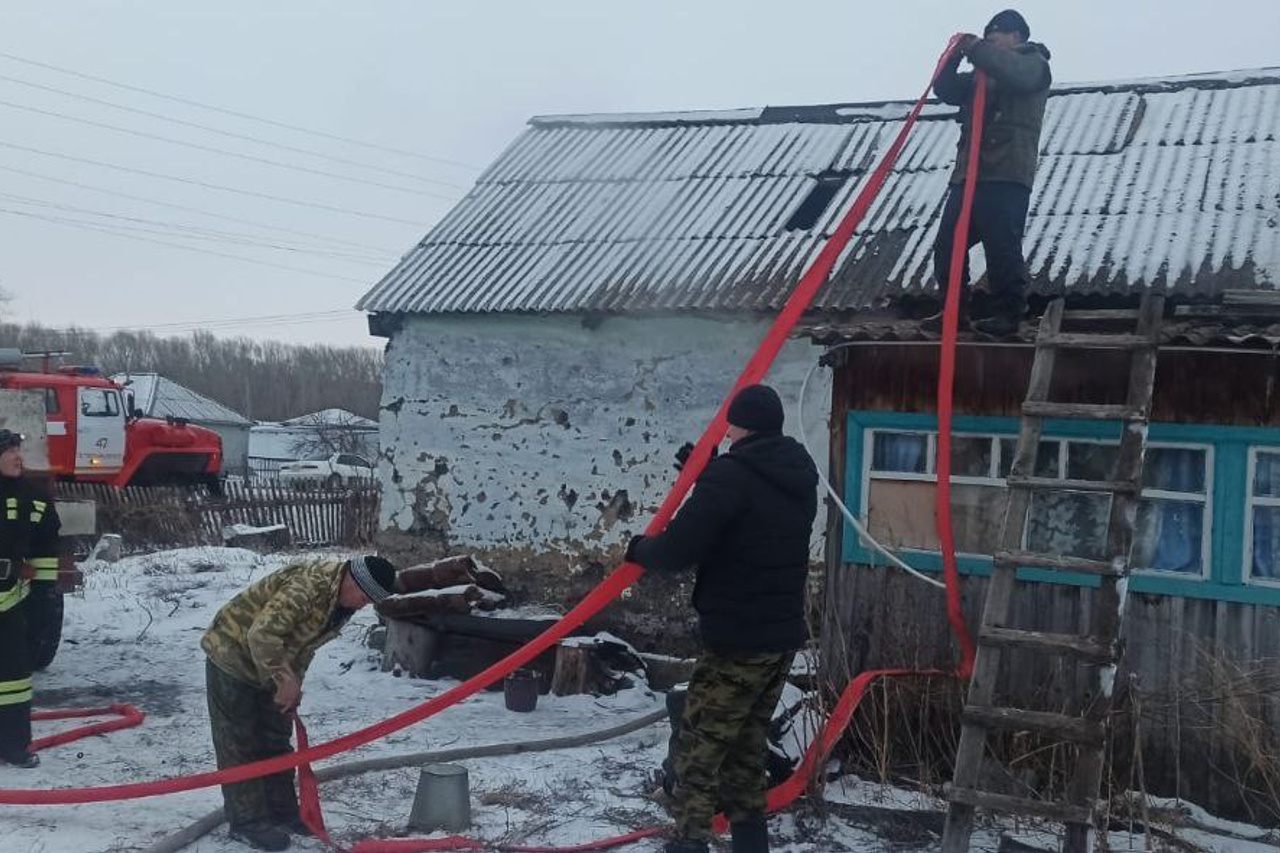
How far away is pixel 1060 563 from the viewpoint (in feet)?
14.6

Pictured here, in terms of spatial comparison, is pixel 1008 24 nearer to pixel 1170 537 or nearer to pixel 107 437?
pixel 1170 537

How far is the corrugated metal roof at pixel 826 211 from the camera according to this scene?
7.25 metres

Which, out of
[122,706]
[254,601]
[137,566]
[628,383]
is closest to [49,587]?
[122,706]

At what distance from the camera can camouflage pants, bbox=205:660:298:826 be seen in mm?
4875

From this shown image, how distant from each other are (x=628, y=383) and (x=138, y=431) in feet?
41.1

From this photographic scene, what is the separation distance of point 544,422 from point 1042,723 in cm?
540

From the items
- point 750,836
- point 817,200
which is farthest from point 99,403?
point 750,836

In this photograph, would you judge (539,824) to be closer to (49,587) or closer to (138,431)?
(49,587)

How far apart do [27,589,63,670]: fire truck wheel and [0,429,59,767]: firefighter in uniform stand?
71cm

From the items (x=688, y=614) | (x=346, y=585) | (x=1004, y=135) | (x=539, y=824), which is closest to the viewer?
(x=346, y=585)

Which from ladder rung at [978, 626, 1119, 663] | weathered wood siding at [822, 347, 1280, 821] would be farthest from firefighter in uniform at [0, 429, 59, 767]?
ladder rung at [978, 626, 1119, 663]

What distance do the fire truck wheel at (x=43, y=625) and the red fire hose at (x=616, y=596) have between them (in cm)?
209

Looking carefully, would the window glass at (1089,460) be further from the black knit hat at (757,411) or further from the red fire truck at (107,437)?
the red fire truck at (107,437)

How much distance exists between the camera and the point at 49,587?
6797 millimetres
